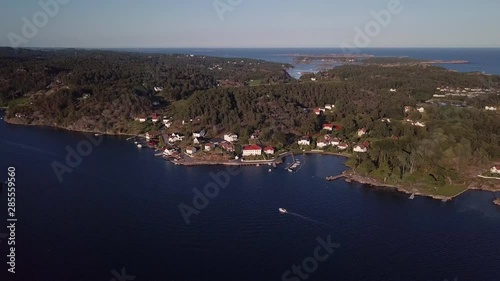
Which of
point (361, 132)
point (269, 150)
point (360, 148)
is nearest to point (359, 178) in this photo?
point (360, 148)

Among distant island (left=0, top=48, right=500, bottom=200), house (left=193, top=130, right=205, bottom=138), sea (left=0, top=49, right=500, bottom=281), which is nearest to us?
sea (left=0, top=49, right=500, bottom=281)

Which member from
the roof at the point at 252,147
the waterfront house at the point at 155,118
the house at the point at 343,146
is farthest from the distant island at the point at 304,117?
the house at the point at 343,146

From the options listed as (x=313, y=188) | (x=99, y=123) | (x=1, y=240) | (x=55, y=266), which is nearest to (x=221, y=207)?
(x=313, y=188)

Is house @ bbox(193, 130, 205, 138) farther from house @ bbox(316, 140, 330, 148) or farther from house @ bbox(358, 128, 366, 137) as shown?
house @ bbox(358, 128, 366, 137)

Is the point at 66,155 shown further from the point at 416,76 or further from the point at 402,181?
the point at 416,76

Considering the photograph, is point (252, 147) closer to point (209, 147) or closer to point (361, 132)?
point (209, 147)

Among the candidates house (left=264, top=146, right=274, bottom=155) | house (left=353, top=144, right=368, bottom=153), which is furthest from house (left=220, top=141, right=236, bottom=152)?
house (left=353, top=144, right=368, bottom=153)
